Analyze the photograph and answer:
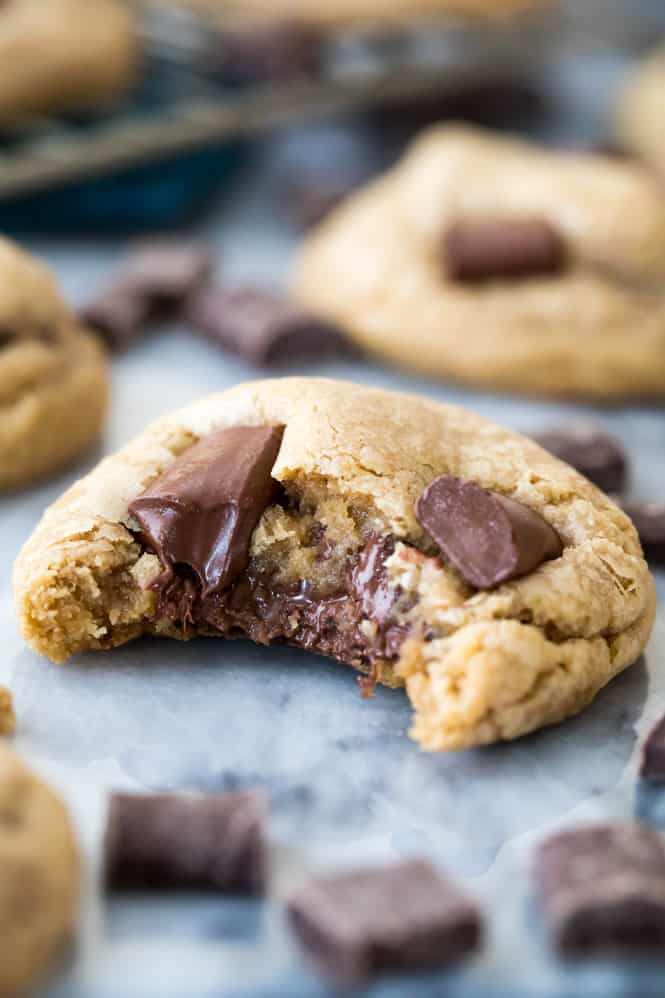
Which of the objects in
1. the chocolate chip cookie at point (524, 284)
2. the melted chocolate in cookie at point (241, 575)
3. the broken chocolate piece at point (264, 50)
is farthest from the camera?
the broken chocolate piece at point (264, 50)

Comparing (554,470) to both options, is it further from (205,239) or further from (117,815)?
(205,239)

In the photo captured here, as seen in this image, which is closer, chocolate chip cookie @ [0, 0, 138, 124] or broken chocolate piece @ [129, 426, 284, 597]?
broken chocolate piece @ [129, 426, 284, 597]

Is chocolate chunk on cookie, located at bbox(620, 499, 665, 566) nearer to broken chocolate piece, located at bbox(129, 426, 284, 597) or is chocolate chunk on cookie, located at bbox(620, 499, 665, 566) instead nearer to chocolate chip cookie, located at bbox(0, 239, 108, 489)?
broken chocolate piece, located at bbox(129, 426, 284, 597)

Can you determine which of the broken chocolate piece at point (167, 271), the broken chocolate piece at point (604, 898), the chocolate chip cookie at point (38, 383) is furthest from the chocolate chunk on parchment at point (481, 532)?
the broken chocolate piece at point (167, 271)

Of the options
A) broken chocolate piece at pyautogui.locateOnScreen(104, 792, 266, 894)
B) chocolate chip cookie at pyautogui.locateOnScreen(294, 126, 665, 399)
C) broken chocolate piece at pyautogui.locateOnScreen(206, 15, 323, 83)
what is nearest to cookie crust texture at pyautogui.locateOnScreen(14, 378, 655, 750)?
broken chocolate piece at pyautogui.locateOnScreen(104, 792, 266, 894)

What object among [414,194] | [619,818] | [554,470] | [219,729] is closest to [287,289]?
[414,194]

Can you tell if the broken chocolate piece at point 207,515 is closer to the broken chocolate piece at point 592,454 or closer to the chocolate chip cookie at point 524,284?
the broken chocolate piece at point 592,454
